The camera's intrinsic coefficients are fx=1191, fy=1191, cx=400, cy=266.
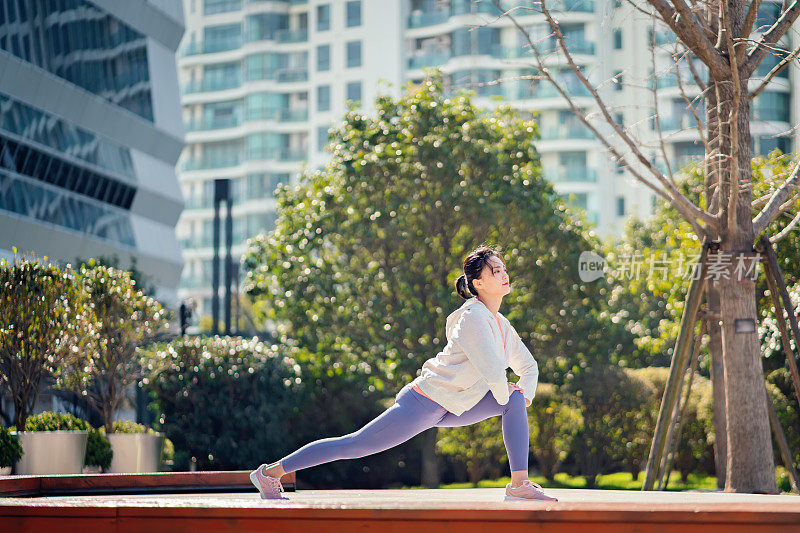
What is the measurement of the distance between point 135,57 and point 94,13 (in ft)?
11.2

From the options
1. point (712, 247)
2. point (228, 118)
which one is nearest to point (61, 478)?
point (712, 247)

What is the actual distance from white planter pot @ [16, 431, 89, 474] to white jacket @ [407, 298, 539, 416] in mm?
7822

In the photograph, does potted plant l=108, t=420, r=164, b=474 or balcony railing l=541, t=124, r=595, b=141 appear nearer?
potted plant l=108, t=420, r=164, b=474

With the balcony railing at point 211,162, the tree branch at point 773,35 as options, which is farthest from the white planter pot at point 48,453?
the balcony railing at point 211,162

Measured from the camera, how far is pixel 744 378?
10.8m

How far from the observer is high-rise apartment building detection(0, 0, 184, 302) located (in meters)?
30.1

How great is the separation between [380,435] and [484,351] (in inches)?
27.3

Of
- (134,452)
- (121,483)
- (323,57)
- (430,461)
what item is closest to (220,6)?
(323,57)

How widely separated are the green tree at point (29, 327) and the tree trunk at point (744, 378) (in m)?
7.68

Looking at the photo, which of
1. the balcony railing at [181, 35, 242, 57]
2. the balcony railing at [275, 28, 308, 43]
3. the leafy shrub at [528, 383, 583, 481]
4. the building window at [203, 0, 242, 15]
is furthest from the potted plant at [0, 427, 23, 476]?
the building window at [203, 0, 242, 15]

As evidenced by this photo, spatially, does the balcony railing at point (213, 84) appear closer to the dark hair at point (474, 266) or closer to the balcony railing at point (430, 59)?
the balcony railing at point (430, 59)

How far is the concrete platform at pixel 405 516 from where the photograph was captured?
3.94m

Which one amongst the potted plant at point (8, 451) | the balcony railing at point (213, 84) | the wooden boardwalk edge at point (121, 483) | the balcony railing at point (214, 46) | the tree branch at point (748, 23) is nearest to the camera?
the wooden boardwalk edge at point (121, 483)

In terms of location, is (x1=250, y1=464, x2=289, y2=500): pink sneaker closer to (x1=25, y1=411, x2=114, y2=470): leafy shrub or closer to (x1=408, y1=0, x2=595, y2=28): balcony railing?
(x1=25, y1=411, x2=114, y2=470): leafy shrub
